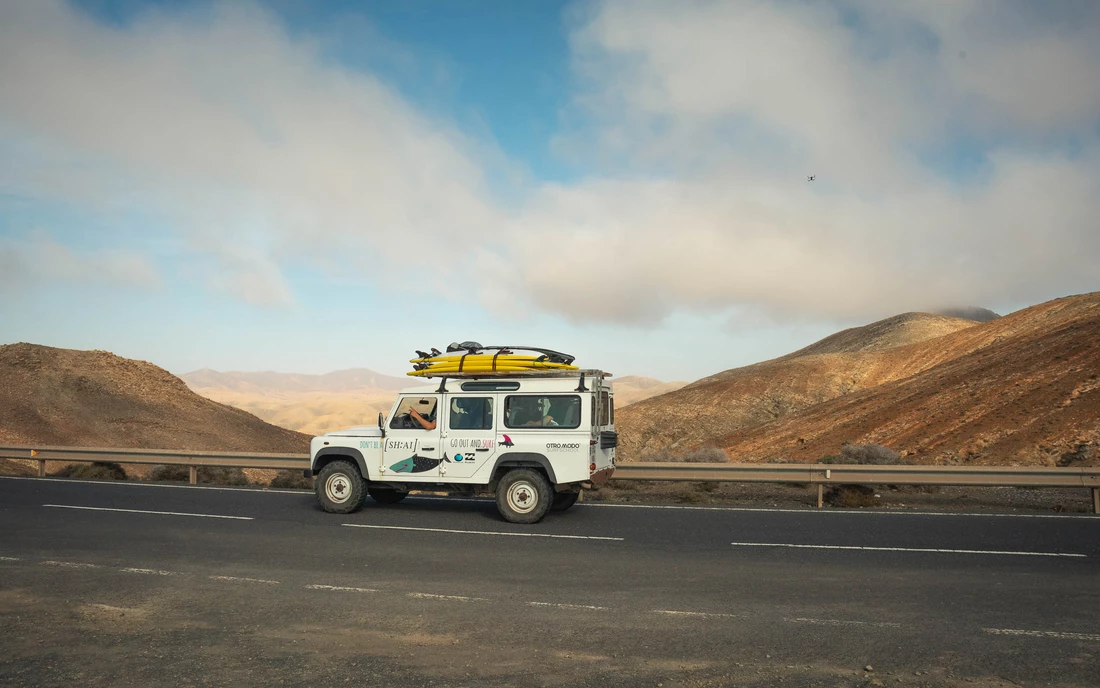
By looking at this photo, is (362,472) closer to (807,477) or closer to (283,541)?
(283,541)

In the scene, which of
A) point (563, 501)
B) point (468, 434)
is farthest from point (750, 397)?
point (468, 434)

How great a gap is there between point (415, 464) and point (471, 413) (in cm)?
127

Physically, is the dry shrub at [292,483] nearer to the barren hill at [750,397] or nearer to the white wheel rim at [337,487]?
the white wheel rim at [337,487]

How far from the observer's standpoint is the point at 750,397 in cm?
6378

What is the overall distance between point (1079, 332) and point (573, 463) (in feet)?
120

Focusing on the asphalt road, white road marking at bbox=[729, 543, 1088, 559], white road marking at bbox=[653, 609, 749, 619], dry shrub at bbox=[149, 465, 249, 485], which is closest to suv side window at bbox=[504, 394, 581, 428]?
the asphalt road

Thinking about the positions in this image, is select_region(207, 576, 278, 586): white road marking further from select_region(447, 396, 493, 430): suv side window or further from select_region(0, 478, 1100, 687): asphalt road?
select_region(447, 396, 493, 430): suv side window

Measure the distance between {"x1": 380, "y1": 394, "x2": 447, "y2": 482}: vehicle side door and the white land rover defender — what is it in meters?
0.02

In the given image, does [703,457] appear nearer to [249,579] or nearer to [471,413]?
[471,413]

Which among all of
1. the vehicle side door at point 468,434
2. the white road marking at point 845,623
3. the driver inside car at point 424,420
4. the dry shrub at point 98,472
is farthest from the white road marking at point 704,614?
the dry shrub at point 98,472

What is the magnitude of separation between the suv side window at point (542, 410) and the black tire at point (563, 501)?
5.98ft

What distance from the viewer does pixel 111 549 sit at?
392 inches

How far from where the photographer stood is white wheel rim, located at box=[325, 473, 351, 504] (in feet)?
43.2

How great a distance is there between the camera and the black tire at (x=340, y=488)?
1309 cm
